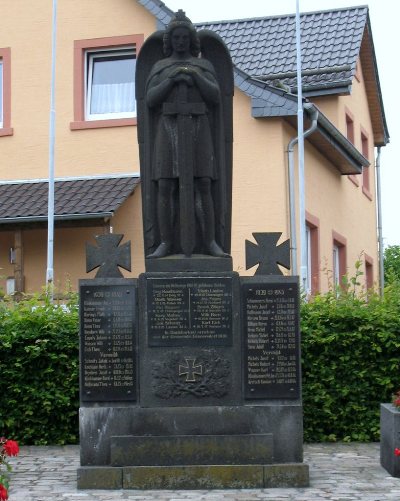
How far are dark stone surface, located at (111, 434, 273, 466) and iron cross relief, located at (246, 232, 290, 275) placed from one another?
144 cm

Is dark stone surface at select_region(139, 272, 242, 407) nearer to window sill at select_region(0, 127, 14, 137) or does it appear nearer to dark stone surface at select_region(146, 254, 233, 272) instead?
dark stone surface at select_region(146, 254, 233, 272)

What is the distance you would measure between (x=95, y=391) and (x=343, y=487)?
221 cm

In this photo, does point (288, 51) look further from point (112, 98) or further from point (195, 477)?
point (195, 477)

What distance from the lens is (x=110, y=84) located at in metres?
19.7

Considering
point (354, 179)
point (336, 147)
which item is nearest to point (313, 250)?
point (336, 147)

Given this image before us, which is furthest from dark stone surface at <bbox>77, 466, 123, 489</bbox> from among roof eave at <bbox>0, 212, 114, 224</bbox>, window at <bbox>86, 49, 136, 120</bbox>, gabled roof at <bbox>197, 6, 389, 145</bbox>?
gabled roof at <bbox>197, 6, 389, 145</bbox>

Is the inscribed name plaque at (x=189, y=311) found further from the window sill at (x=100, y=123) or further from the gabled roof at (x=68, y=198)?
the window sill at (x=100, y=123)

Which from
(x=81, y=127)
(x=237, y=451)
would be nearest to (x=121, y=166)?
(x=81, y=127)

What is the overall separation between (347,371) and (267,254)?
3.24 m

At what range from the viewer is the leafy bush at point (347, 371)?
42.0ft

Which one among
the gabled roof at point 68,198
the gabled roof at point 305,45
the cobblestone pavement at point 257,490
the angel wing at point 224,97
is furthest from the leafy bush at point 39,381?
the gabled roof at point 305,45

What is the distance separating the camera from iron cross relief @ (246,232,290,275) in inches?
396

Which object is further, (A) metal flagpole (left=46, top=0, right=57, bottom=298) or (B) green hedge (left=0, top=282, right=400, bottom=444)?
(A) metal flagpole (left=46, top=0, right=57, bottom=298)

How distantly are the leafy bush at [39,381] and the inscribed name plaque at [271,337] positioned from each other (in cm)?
336
